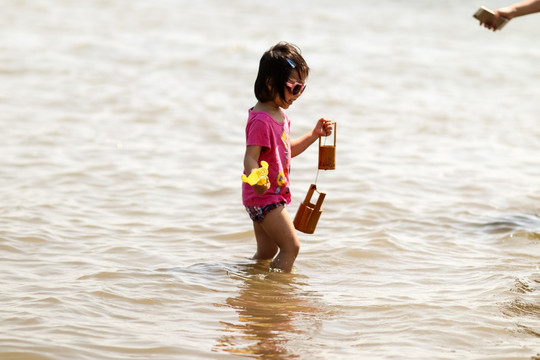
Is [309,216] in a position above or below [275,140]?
below

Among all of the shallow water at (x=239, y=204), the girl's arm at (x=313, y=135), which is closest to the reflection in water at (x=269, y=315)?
the shallow water at (x=239, y=204)

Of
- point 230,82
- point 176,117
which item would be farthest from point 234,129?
point 230,82

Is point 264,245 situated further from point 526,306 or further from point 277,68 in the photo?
point 526,306

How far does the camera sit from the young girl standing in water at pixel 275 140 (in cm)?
442

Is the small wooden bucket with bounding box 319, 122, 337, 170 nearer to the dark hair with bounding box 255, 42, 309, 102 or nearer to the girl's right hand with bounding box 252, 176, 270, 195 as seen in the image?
the dark hair with bounding box 255, 42, 309, 102

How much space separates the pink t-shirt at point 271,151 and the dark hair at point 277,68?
0.43 ft

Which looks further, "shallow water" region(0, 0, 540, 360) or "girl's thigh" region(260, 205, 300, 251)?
"girl's thigh" region(260, 205, 300, 251)

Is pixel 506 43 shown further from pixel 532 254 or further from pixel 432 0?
pixel 532 254

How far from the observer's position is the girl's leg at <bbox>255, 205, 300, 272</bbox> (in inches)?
179

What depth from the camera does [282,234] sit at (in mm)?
4566

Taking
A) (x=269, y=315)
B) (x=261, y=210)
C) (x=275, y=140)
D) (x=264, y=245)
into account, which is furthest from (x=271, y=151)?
(x=269, y=315)

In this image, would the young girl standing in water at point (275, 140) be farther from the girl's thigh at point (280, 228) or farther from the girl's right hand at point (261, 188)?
the girl's right hand at point (261, 188)

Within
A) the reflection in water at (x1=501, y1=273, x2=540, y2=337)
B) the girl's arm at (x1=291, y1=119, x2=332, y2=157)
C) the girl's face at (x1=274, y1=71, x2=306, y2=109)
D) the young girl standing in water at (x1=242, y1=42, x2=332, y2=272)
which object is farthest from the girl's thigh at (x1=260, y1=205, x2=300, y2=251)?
the reflection in water at (x1=501, y1=273, x2=540, y2=337)

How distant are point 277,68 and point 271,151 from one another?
1.43ft
